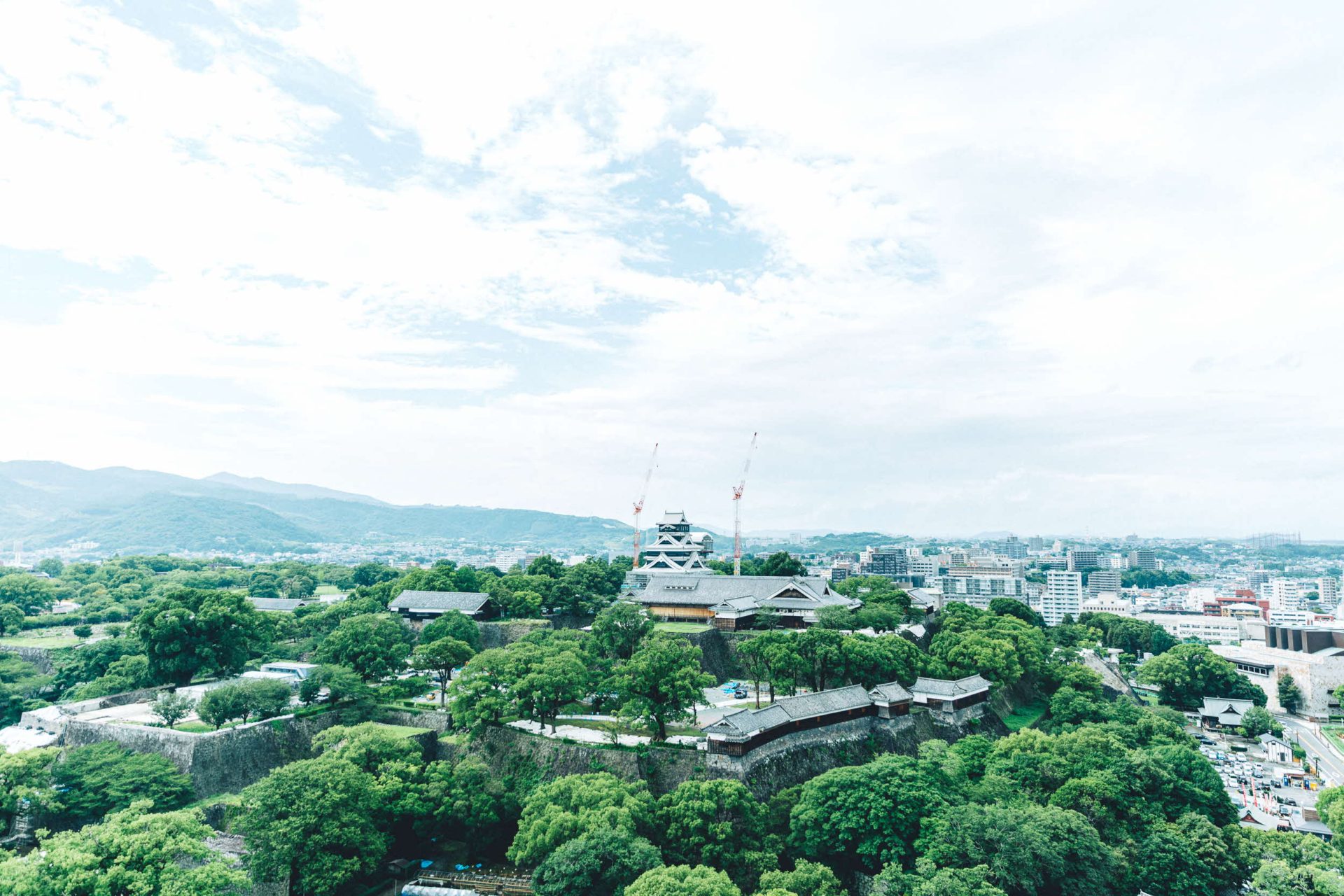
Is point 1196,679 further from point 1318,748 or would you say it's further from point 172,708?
point 172,708

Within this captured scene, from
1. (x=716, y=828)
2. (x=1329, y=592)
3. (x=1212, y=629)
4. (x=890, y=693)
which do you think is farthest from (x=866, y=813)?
(x=1329, y=592)

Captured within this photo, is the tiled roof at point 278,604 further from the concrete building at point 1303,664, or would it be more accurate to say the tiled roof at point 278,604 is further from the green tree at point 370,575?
the concrete building at point 1303,664

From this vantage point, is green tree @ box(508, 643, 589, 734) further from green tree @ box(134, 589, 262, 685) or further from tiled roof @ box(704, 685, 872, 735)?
Answer: green tree @ box(134, 589, 262, 685)

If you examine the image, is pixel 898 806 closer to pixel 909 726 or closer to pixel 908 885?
pixel 908 885

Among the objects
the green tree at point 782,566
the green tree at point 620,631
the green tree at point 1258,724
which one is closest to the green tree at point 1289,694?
the green tree at point 1258,724

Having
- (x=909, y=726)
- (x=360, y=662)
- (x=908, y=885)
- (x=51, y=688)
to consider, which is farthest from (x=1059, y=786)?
(x=51, y=688)

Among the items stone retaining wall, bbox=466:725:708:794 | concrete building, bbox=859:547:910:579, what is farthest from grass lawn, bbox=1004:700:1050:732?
concrete building, bbox=859:547:910:579
